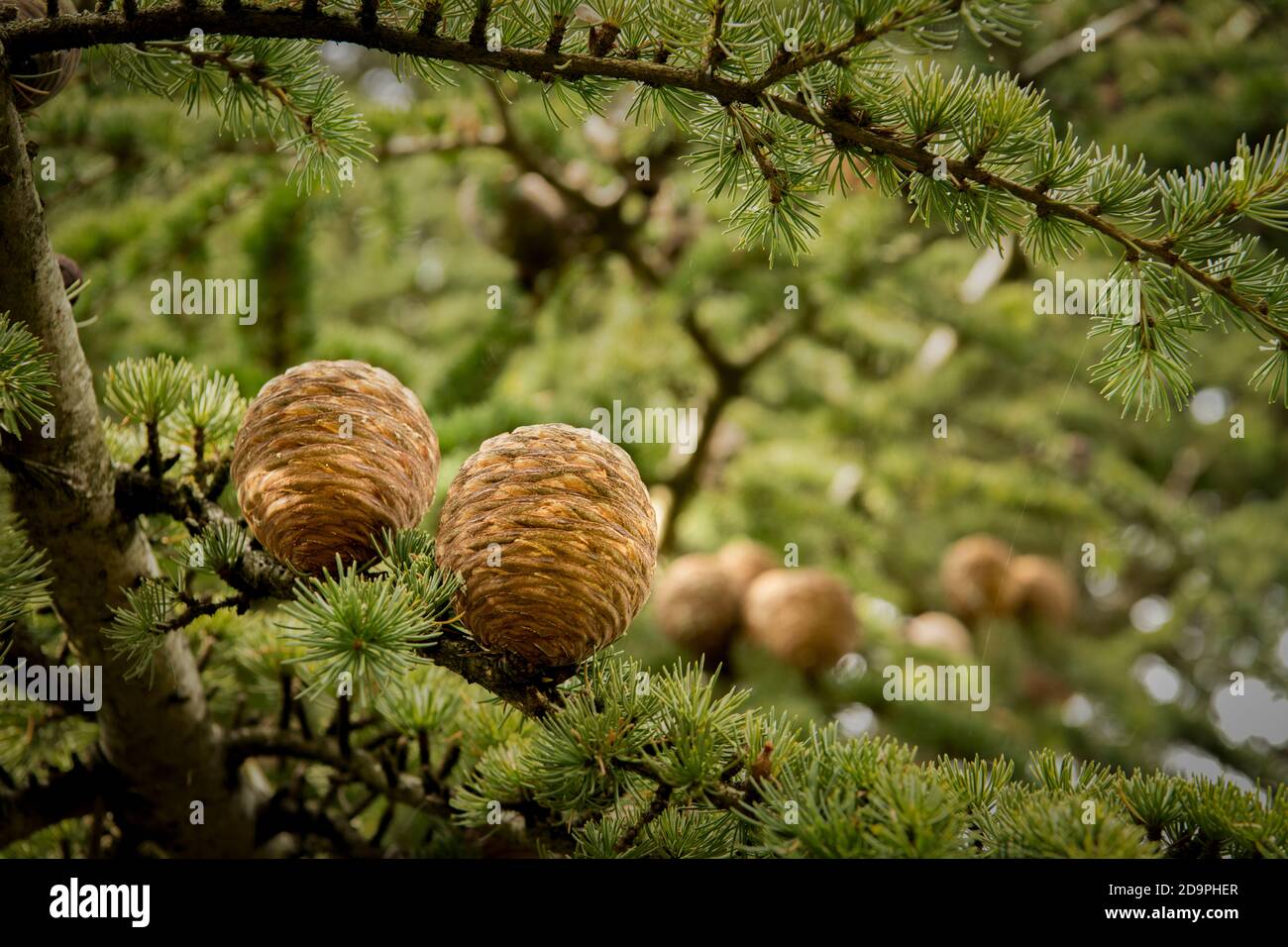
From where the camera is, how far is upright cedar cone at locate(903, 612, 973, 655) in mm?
1878

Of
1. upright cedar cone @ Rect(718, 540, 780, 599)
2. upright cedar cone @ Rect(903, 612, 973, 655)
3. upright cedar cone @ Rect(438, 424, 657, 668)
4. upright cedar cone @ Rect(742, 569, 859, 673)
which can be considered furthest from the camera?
upright cedar cone @ Rect(903, 612, 973, 655)

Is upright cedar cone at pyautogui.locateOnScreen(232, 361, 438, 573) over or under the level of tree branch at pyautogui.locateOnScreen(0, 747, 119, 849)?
over

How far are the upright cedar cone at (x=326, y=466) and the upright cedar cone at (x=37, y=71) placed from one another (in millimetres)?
271

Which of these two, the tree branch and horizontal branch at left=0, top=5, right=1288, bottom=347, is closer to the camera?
horizontal branch at left=0, top=5, right=1288, bottom=347

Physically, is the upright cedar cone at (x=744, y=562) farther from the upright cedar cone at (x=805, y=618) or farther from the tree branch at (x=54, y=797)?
the tree branch at (x=54, y=797)

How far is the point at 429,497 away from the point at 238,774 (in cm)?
39

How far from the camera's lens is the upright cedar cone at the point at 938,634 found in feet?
6.16

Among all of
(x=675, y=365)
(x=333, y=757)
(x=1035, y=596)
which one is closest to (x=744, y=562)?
(x=675, y=365)

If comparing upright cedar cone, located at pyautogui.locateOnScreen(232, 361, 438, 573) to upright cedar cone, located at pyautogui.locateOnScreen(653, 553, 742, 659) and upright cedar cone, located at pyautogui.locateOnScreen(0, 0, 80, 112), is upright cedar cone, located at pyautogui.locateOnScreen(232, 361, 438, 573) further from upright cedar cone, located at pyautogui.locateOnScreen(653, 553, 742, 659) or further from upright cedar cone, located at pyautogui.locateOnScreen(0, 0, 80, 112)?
upright cedar cone, located at pyautogui.locateOnScreen(653, 553, 742, 659)

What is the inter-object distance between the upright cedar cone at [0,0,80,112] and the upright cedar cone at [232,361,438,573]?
10.7 inches

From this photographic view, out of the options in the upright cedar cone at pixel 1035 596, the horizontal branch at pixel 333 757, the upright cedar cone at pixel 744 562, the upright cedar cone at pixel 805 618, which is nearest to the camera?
the horizontal branch at pixel 333 757

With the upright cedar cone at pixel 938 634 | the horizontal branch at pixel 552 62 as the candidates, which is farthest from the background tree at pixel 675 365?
the upright cedar cone at pixel 938 634

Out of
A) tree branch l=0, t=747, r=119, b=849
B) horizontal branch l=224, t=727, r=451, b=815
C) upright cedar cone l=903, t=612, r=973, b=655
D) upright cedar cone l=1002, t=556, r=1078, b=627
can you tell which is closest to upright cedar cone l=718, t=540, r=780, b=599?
upright cedar cone l=903, t=612, r=973, b=655

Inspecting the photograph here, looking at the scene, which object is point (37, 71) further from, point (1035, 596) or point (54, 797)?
point (1035, 596)
